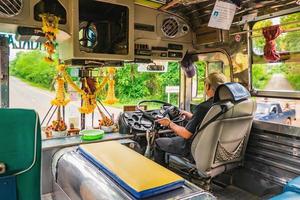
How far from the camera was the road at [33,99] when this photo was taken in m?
2.57

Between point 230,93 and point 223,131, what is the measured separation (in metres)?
0.37

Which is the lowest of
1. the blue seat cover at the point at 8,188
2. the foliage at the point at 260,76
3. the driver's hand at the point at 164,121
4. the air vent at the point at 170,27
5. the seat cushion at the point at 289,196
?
the seat cushion at the point at 289,196

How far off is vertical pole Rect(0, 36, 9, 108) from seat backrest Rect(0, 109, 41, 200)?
3.47 ft

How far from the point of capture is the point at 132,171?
172cm

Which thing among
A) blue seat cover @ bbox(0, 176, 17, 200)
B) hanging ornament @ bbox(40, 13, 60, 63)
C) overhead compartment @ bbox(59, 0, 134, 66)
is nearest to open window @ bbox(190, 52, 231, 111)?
overhead compartment @ bbox(59, 0, 134, 66)

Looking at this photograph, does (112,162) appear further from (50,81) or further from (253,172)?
(253,172)

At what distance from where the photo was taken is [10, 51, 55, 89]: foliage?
2597 millimetres

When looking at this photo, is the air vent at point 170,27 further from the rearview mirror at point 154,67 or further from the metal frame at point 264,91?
the metal frame at point 264,91

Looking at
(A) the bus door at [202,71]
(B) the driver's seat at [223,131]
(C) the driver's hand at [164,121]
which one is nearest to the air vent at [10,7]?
(C) the driver's hand at [164,121]

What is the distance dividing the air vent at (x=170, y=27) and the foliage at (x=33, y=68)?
4.51 feet

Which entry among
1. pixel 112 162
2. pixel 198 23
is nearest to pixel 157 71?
pixel 198 23

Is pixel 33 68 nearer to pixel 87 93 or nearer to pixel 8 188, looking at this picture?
pixel 87 93

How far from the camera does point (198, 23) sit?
3.28 meters

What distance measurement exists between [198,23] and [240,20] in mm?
597
